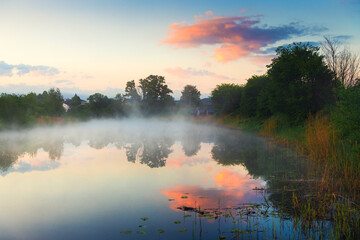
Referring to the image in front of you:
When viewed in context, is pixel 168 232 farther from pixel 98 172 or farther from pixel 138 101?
pixel 138 101

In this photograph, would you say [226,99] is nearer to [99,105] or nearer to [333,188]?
[99,105]

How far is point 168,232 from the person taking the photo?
6172mm

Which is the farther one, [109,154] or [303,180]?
[109,154]

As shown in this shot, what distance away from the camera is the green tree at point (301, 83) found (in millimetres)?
25625

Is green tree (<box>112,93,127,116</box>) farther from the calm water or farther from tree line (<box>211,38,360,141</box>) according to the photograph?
the calm water

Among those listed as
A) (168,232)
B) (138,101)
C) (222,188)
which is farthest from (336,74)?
(138,101)

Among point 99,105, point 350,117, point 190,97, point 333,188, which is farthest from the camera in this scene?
point 190,97

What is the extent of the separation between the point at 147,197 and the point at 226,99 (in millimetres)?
48520

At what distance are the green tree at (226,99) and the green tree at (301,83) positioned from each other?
23.5 metres

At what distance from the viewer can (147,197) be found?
28.7 feet

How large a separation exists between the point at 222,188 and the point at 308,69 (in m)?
20.4

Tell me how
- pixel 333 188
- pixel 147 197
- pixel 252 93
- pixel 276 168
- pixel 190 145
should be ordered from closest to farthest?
pixel 333 188
pixel 147 197
pixel 276 168
pixel 190 145
pixel 252 93

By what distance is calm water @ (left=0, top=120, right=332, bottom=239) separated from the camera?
20.6ft

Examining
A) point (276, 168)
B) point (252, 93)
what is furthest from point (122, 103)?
point (276, 168)
